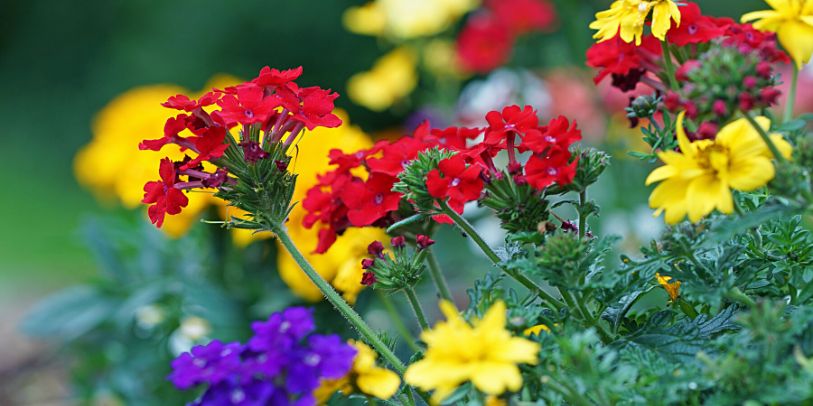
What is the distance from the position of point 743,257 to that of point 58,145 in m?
5.12

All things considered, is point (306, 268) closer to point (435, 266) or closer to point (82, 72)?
point (435, 266)

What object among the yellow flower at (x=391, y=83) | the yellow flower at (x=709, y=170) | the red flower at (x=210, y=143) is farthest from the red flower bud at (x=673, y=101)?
the yellow flower at (x=391, y=83)

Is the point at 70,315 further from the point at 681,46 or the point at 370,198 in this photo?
the point at 681,46

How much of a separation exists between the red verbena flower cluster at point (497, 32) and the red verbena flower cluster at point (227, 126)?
5.93 feet

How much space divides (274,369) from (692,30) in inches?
23.2

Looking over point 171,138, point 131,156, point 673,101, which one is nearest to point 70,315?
point 131,156

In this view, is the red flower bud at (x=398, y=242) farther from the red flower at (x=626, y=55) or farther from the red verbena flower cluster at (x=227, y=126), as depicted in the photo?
the red flower at (x=626, y=55)

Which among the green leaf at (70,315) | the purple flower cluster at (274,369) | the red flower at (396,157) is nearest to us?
the purple flower cluster at (274,369)

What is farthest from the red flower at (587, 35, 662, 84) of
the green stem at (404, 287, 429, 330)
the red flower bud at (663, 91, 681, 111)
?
the green stem at (404, 287, 429, 330)

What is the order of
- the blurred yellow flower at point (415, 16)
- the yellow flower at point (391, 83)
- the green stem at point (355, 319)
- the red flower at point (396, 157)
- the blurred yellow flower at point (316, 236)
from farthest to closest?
1. the yellow flower at point (391, 83)
2. the blurred yellow flower at point (415, 16)
3. the blurred yellow flower at point (316, 236)
4. the red flower at point (396, 157)
5. the green stem at point (355, 319)

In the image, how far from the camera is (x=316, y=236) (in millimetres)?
1453

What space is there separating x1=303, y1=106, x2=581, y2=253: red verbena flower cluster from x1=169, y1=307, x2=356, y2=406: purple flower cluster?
0.63ft

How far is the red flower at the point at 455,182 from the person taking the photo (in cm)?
92

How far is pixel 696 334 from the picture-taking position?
0.92 meters
